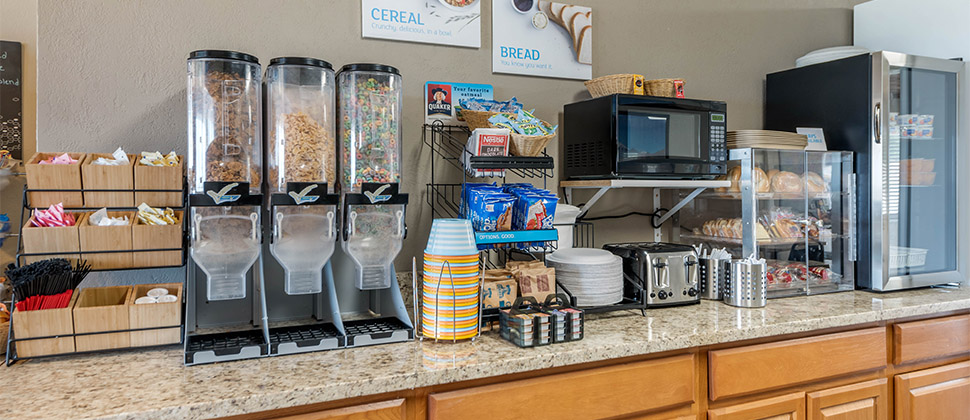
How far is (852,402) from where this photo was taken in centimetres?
198

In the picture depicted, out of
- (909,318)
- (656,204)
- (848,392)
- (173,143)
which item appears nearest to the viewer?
(173,143)

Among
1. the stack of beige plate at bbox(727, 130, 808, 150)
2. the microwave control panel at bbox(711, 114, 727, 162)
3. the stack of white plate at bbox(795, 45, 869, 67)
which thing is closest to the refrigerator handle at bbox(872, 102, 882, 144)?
the stack of beige plate at bbox(727, 130, 808, 150)

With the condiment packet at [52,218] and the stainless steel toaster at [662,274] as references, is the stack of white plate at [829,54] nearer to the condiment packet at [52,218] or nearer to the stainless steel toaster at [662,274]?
the stainless steel toaster at [662,274]

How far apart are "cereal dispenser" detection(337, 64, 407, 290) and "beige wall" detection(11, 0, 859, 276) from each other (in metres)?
0.47

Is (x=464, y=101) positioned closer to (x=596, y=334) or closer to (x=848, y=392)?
(x=596, y=334)

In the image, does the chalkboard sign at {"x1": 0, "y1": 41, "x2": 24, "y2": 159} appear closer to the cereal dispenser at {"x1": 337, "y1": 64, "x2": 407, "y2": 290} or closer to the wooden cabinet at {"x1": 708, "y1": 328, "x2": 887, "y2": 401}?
the cereal dispenser at {"x1": 337, "y1": 64, "x2": 407, "y2": 290}

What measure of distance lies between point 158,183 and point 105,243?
0.65 feet

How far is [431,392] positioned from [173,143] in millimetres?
1146

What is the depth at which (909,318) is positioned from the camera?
82.5 inches

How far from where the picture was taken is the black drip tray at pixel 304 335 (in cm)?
150

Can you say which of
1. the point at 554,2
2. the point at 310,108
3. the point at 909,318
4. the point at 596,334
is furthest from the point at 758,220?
the point at 310,108

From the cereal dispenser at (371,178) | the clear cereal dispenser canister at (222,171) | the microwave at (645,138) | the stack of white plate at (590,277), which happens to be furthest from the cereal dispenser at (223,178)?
the microwave at (645,138)

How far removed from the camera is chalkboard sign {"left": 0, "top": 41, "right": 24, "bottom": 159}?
2.05m

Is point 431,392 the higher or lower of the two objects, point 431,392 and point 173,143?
the lower
